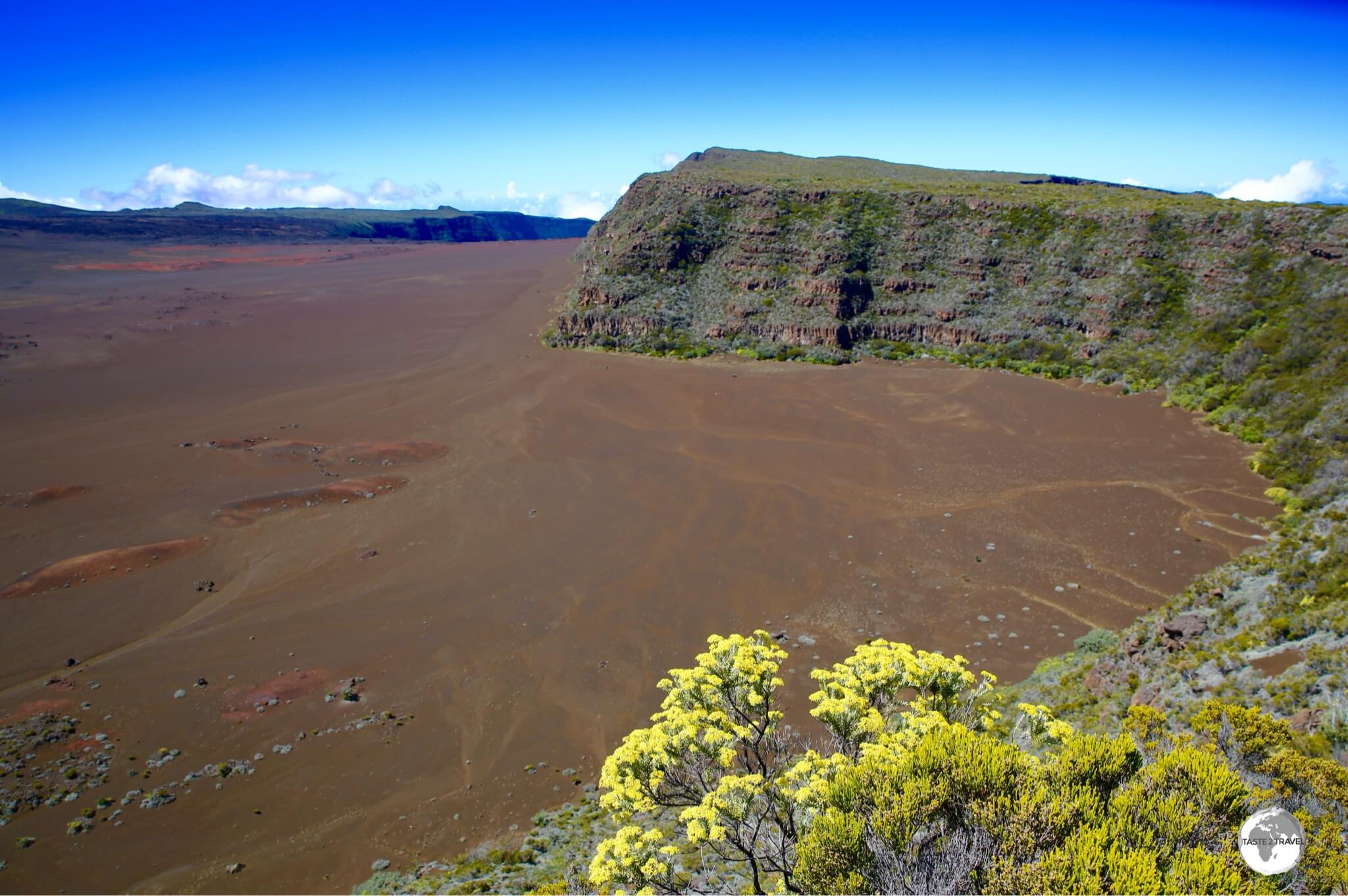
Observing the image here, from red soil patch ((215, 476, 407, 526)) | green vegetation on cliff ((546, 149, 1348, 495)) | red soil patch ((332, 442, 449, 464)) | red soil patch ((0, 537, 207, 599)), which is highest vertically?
green vegetation on cliff ((546, 149, 1348, 495))

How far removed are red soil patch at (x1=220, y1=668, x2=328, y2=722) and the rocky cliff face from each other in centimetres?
3911

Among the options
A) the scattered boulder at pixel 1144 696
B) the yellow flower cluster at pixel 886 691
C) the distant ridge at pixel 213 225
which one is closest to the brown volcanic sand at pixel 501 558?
the scattered boulder at pixel 1144 696

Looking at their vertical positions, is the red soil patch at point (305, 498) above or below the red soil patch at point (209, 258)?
below

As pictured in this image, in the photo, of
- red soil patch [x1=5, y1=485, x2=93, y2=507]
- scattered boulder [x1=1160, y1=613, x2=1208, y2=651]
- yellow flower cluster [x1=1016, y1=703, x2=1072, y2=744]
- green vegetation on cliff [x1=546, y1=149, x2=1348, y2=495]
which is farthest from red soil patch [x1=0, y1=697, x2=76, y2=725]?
green vegetation on cliff [x1=546, y1=149, x2=1348, y2=495]

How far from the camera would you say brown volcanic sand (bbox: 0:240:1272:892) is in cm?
1577

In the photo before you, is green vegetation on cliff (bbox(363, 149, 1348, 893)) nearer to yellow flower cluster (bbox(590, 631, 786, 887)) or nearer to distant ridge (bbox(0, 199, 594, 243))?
yellow flower cluster (bbox(590, 631, 786, 887))

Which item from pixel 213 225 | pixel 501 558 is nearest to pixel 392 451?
pixel 501 558

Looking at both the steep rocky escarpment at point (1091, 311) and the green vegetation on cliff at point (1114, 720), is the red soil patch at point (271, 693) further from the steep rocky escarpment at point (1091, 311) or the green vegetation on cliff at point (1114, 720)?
the steep rocky escarpment at point (1091, 311)

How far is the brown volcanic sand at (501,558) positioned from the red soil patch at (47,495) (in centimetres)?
72

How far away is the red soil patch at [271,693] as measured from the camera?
18.0m

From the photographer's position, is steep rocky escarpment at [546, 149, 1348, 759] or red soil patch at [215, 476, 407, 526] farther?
red soil patch at [215, 476, 407, 526]

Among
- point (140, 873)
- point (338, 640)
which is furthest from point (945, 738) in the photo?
point (338, 640)

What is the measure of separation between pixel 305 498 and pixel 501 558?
11.0 metres

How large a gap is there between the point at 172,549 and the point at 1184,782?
30.7m
